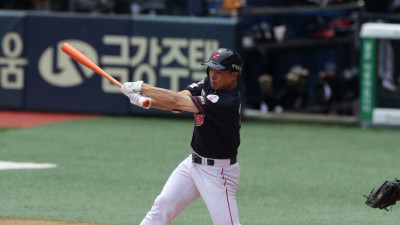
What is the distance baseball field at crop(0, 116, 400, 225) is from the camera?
28.3 ft

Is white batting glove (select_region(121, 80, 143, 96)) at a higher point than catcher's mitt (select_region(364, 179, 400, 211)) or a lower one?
higher

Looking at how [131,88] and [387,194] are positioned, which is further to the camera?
[387,194]

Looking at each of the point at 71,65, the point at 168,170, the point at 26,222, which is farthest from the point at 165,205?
the point at 71,65

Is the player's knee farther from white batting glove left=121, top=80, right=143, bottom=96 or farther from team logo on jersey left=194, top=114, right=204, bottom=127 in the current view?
white batting glove left=121, top=80, right=143, bottom=96

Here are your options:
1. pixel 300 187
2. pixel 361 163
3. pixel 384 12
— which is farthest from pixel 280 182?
pixel 384 12

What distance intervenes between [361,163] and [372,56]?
2.87 meters

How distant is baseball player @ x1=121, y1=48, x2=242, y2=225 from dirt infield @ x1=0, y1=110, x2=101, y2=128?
25.9 feet

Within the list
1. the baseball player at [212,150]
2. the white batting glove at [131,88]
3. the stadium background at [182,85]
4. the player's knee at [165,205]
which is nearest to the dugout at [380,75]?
the stadium background at [182,85]

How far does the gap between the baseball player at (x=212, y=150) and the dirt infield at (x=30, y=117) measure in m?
7.89

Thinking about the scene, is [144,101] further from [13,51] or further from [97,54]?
[13,51]

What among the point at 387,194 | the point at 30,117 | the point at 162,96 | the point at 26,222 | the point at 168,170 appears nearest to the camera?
the point at 162,96

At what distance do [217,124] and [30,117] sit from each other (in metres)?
8.94

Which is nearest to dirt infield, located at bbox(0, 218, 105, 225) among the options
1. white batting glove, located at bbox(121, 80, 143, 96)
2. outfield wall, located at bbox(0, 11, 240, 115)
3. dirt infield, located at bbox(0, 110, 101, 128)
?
white batting glove, located at bbox(121, 80, 143, 96)

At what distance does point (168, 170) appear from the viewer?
35.3 ft
